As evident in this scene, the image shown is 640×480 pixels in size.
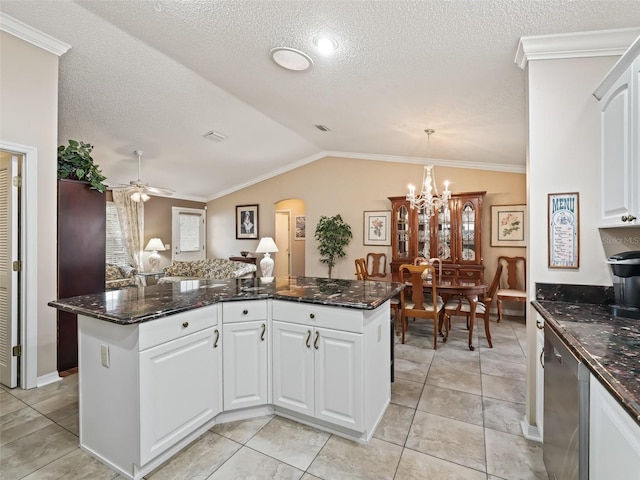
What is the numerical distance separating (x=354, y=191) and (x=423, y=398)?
4.21 m

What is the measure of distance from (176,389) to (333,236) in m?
4.45

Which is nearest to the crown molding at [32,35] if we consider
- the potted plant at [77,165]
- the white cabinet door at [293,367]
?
the potted plant at [77,165]

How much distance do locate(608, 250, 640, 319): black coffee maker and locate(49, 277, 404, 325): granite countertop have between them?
120 centimetres

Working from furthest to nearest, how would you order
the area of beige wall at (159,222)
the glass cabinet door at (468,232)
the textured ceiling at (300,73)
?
the area of beige wall at (159,222), the glass cabinet door at (468,232), the textured ceiling at (300,73)

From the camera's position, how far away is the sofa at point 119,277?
17.1ft

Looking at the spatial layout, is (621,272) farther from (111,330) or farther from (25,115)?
(25,115)

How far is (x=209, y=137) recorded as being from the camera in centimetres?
489

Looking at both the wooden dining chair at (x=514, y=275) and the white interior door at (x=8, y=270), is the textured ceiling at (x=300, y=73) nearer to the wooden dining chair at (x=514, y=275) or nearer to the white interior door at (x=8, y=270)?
the white interior door at (x=8, y=270)

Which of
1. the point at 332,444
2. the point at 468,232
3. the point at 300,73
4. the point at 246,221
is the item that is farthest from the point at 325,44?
the point at 246,221

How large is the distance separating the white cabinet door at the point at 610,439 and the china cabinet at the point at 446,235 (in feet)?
13.3

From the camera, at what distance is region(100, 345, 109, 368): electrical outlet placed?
1704mm

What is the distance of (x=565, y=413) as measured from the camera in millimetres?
1262

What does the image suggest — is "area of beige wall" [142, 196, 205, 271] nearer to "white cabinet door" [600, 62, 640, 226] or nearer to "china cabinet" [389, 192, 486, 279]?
"china cabinet" [389, 192, 486, 279]

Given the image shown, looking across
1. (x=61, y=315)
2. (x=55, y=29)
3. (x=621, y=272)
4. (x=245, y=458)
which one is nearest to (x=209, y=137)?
(x=55, y=29)
